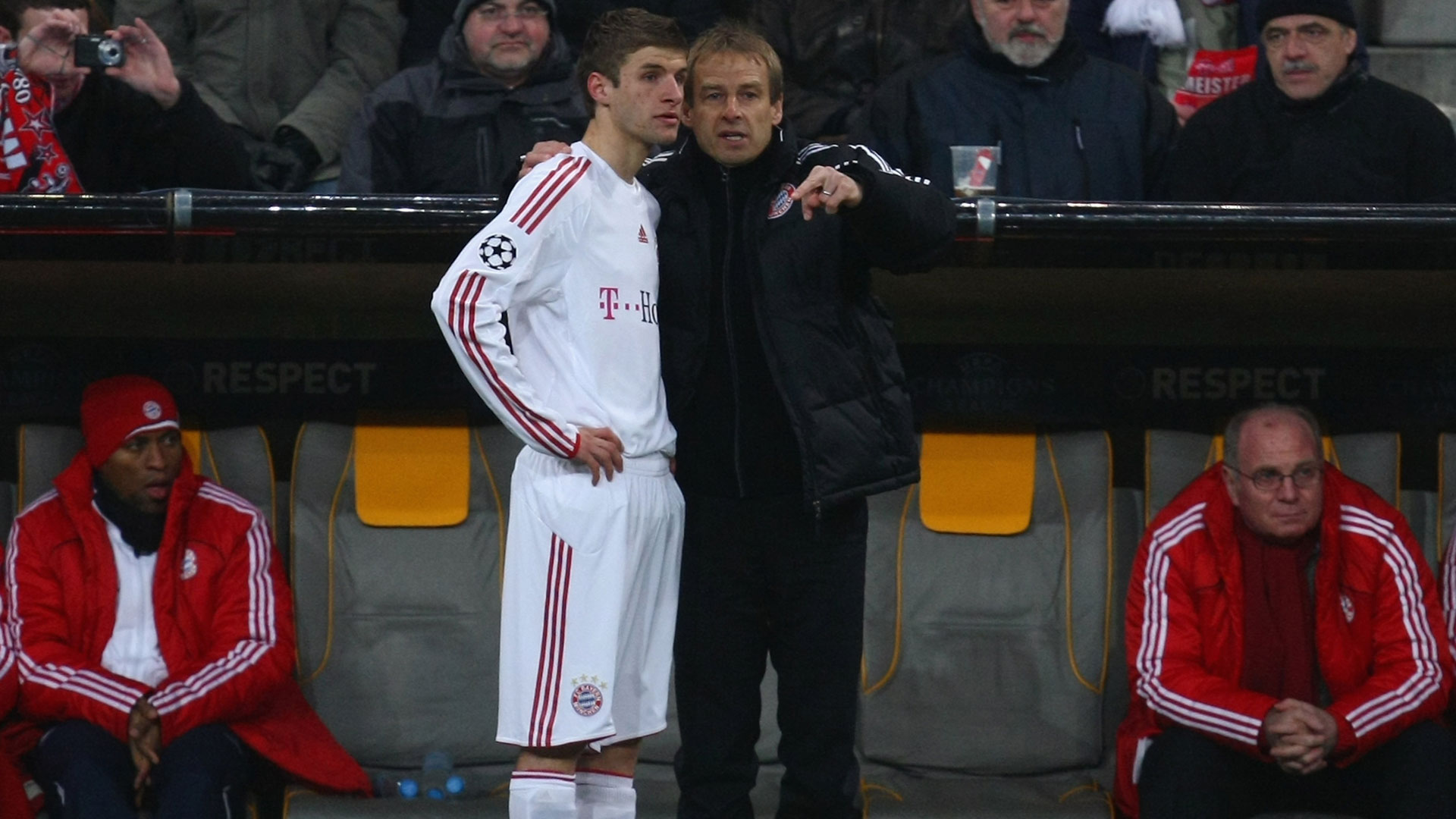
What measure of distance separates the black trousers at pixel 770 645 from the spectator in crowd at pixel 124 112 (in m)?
1.72

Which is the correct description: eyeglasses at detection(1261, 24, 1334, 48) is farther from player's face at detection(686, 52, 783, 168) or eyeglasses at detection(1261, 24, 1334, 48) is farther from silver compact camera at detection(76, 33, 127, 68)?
silver compact camera at detection(76, 33, 127, 68)

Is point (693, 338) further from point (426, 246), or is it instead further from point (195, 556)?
point (195, 556)

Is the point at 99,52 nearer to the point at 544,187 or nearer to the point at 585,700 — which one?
the point at 544,187

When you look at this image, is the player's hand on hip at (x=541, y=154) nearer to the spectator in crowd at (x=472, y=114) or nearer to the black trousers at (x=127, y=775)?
the spectator in crowd at (x=472, y=114)

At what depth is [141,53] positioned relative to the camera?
185 inches

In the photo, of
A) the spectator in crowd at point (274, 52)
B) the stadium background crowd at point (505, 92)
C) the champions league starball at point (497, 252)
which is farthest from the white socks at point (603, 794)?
the spectator in crowd at point (274, 52)

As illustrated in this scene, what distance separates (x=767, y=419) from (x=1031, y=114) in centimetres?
152

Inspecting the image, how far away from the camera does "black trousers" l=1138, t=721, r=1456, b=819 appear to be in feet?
14.0

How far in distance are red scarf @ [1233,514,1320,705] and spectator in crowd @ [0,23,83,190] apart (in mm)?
2884

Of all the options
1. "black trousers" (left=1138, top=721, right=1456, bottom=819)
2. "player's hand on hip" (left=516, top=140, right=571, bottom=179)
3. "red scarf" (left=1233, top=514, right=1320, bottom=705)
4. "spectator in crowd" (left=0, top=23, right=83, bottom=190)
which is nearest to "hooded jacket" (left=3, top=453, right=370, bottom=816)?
"spectator in crowd" (left=0, top=23, right=83, bottom=190)

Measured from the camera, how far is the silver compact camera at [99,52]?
4.61 metres

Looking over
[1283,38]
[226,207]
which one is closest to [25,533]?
[226,207]

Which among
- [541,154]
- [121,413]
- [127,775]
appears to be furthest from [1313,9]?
[127,775]

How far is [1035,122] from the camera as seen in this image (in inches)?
192
